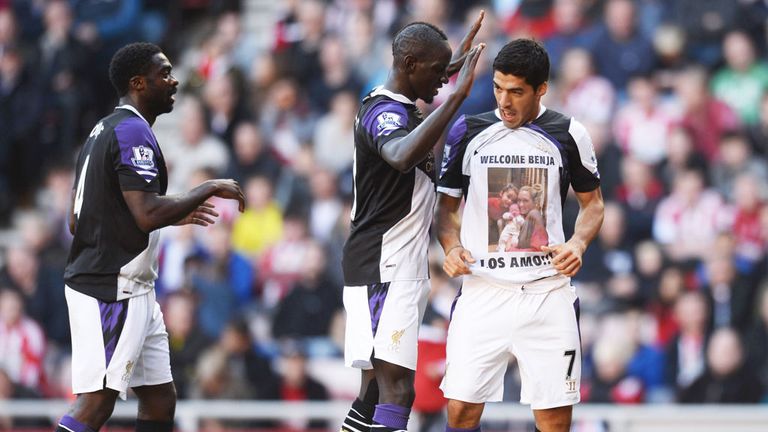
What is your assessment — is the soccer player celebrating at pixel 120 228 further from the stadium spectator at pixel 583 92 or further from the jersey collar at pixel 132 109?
the stadium spectator at pixel 583 92

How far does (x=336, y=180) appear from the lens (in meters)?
13.9

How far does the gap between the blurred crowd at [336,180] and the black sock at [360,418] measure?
3.92 m

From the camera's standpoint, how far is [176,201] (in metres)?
7.16

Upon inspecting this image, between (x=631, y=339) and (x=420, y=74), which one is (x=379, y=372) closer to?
(x=420, y=74)

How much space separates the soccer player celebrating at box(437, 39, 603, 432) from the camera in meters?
7.14

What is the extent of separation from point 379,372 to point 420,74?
1.67 metres

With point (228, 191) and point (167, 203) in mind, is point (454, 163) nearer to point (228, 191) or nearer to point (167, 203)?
point (228, 191)

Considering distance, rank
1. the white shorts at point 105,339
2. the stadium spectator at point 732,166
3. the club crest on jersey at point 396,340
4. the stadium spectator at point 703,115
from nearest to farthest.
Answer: the club crest on jersey at point 396,340
the white shorts at point 105,339
the stadium spectator at point 732,166
the stadium spectator at point 703,115

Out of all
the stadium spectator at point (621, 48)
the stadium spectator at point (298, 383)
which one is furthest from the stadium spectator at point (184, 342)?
the stadium spectator at point (621, 48)

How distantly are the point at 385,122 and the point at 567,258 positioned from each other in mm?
1231

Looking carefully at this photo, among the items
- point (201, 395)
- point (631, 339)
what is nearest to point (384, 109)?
point (631, 339)

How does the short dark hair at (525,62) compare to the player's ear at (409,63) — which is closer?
the short dark hair at (525,62)

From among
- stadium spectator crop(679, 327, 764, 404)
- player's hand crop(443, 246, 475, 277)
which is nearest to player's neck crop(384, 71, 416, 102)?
player's hand crop(443, 246, 475, 277)

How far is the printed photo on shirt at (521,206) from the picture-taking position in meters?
7.18
